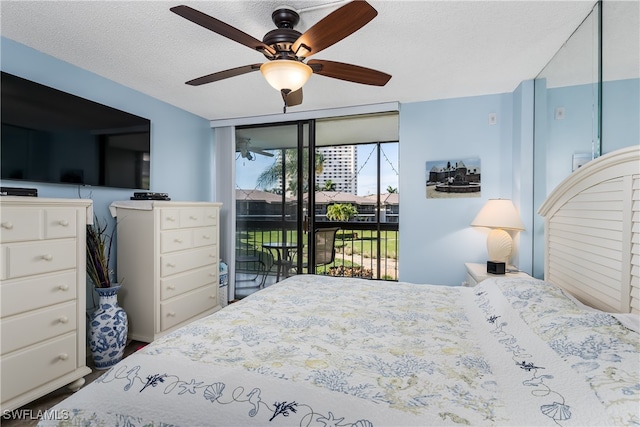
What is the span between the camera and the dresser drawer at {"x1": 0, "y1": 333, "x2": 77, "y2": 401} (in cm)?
182

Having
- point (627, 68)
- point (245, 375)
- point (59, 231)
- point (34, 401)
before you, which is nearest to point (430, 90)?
point (627, 68)

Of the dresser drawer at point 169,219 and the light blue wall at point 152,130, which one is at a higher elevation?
the light blue wall at point 152,130

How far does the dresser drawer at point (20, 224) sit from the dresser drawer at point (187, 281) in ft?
3.70

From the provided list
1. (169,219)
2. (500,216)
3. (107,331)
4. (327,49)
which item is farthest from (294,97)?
(107,331)

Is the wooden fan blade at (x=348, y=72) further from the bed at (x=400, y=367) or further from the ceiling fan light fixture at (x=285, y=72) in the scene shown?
the bed at (x=400, y=367)

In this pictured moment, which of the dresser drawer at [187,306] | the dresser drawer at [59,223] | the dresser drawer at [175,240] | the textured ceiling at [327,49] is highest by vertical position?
the textured ceiling at [327,49]

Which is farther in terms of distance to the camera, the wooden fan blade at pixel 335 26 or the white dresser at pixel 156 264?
the white dresser at pixel 156 264

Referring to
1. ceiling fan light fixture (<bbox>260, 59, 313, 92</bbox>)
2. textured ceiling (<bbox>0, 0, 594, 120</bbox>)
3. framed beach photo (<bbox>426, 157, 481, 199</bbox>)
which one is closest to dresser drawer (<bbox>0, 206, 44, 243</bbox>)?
textured ceiling (<bbox>0, 0, 594, 120</bbox>)

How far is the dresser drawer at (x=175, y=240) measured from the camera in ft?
9.62

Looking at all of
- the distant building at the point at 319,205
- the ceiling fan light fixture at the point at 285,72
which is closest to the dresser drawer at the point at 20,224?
the ceiling fan light fixture at the point at 285,72

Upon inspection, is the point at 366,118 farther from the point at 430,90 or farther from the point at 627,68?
the point at 627,68

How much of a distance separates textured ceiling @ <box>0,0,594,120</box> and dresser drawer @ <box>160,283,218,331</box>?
2.04 metres

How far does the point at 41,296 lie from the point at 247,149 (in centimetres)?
276

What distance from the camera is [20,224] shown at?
6.12ft
